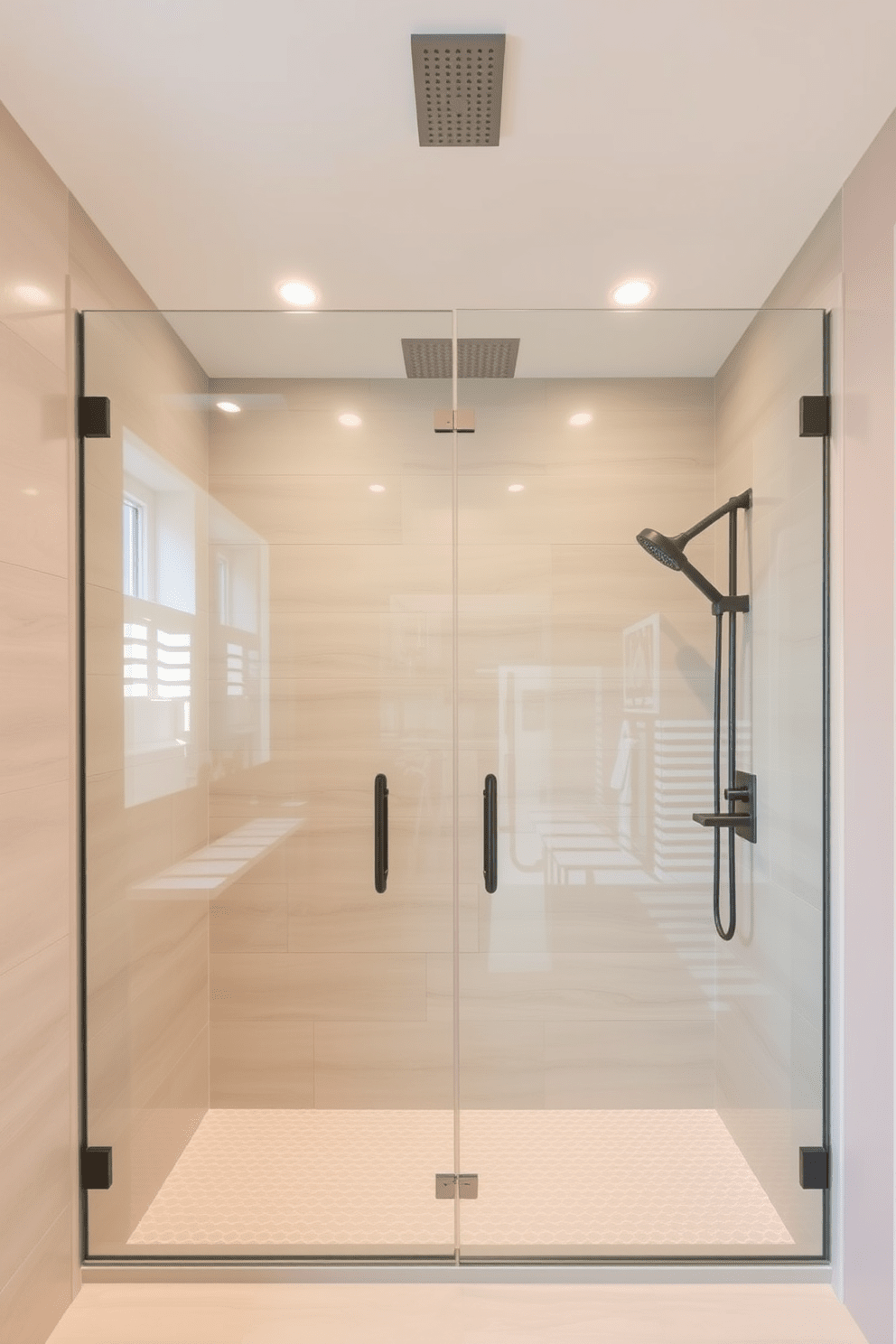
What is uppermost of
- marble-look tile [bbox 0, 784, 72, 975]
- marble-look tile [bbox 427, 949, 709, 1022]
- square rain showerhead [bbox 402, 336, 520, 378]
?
square rain showerhead [bbox 402, 336, 520, 378]

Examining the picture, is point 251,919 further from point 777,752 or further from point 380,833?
point 777,752

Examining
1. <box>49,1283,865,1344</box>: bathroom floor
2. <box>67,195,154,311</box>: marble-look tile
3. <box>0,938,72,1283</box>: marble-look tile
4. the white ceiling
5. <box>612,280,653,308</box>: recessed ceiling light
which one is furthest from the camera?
<box>612,280,653,308</box>: recessed ceiling light

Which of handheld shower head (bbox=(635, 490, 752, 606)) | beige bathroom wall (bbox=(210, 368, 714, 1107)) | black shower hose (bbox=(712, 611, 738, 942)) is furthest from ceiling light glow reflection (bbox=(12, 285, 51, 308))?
black shower hose (bbox=(712, 611, 738, 942))

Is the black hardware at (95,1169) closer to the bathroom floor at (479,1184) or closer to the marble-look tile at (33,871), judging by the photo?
the bathroom floor at (479,1184)

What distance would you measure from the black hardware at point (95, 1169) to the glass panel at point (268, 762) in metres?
0.03

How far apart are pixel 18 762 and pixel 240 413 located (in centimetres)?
91

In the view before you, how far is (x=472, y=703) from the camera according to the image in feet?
6.70

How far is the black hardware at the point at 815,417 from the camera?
2016mm

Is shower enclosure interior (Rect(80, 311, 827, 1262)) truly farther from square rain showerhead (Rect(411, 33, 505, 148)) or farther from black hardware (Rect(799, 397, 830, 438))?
square rain showerhead (Rect(411, 33, 505, 148))

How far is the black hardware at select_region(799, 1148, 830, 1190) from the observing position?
2.00 m

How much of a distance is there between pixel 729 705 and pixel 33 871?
1.54 meters

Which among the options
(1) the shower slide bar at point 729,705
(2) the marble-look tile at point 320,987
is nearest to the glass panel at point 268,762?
(2) the marble-look tile at point 320,987

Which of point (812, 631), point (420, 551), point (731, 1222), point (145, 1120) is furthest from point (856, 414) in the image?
point (145, 1120)

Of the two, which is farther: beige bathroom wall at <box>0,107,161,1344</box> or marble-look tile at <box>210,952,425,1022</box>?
marble-look tile at <box>210,952,425,1022</box>
